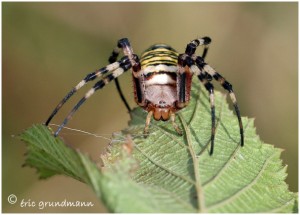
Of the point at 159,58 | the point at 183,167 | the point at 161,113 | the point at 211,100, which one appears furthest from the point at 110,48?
the point at 183,167

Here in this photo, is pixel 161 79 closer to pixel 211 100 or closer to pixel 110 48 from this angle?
pixel 211 100

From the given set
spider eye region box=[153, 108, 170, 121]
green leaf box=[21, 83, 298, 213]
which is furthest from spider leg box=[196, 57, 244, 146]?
spider eye region box=[153, 108, 170, 121]

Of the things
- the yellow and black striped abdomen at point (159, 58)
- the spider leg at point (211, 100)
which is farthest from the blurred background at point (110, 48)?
the spider leg at point (211, 100)

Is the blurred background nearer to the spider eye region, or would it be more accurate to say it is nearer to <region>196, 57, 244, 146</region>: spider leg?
the spider eye region

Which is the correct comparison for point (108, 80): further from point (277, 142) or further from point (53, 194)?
point (277, 142)

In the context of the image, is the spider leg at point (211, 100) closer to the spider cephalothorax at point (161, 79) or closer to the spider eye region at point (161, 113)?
the spider cephalothorax at point (161, 79)

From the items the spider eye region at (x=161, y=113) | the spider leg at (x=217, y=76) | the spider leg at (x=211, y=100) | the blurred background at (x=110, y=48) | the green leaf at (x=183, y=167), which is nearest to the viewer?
the green leaf at (x=183, y=167)

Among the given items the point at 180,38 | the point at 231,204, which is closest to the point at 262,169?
the point at 231,204
